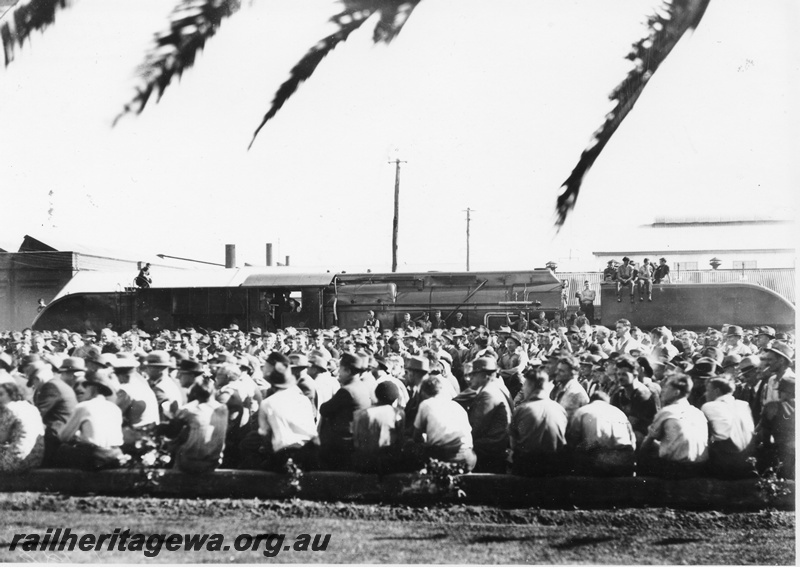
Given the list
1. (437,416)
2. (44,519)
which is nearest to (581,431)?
(437,416)

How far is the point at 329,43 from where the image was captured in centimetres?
432

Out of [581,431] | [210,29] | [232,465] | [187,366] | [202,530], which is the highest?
[210,29]

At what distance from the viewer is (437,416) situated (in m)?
5.69

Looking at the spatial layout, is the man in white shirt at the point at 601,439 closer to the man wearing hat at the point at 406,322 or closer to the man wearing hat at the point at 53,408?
the man wearing hat at the point at 53,408

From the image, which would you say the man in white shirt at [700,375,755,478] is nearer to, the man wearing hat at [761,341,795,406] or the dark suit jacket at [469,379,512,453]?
the man wearing hat at [761,341,795,406]

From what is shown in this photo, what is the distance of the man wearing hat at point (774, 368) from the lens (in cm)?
579

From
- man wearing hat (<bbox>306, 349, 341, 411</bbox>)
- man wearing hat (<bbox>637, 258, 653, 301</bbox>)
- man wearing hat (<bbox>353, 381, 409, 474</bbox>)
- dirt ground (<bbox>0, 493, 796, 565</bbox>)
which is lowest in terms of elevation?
dirt ground (<bbox>0, 493, 796, 565</bbox>)

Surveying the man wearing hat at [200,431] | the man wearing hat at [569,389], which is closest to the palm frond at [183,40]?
the man wearing hat at [200,431]

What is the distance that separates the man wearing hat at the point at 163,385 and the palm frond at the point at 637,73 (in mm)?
4421

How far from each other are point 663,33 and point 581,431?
3.23 meters

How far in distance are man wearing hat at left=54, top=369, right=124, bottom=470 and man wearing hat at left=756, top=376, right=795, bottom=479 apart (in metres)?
5.33

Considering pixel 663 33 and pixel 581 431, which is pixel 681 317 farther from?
pixel 663 33

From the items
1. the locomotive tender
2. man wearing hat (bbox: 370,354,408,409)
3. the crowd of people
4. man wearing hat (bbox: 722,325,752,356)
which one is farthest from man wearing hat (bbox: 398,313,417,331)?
the crowd of people

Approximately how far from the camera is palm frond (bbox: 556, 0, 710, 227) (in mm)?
3275
